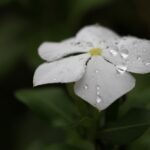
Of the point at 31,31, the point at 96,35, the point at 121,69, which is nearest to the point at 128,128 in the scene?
the point at 121,69

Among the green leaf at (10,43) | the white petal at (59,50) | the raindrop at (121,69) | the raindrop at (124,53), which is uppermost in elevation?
the raindrop at (124,53)

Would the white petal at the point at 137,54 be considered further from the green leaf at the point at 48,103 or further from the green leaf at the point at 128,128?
the green leaf at the point at 48,103

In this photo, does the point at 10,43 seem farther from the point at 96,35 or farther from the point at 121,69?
the point at 121,69

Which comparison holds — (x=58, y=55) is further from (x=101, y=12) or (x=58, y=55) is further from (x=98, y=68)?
(x=101, y=12)

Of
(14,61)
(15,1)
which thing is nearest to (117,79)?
(14,61)

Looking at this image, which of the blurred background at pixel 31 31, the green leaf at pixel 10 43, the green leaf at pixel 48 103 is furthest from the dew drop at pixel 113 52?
the green leaf at pixel 10 43

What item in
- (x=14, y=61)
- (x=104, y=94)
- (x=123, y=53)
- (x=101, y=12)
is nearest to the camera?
(x=104, y=94)
